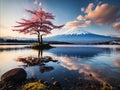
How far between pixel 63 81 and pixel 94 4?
290 inches

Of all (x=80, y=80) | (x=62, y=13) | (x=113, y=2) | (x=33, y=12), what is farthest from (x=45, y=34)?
(x=80, y=80)

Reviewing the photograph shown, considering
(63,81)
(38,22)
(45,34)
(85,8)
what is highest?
(85,8)

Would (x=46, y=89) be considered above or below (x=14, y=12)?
below

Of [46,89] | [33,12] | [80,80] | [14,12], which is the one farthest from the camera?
[33,12]

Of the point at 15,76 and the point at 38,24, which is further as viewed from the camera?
the point at 38,24

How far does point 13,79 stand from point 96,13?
329 inches

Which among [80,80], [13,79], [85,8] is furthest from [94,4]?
[13,79]

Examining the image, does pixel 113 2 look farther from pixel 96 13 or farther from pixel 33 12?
pixel 33 12

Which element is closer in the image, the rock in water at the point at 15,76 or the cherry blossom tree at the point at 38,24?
the rock in water at the point at 15,76

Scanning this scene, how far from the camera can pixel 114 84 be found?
3984 mm

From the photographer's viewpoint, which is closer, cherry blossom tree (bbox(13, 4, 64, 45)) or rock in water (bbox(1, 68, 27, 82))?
rock in water (bbox(1, 68, 27, 82))

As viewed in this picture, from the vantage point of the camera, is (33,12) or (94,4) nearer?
(94,4)

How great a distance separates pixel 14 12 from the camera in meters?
8.86

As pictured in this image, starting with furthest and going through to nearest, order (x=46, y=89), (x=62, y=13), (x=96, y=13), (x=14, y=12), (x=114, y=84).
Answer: (x=96, y=13)
(x=62, y=13)
(x=14, y=12)
(x=114, y=84)
(x=46, y=89)
